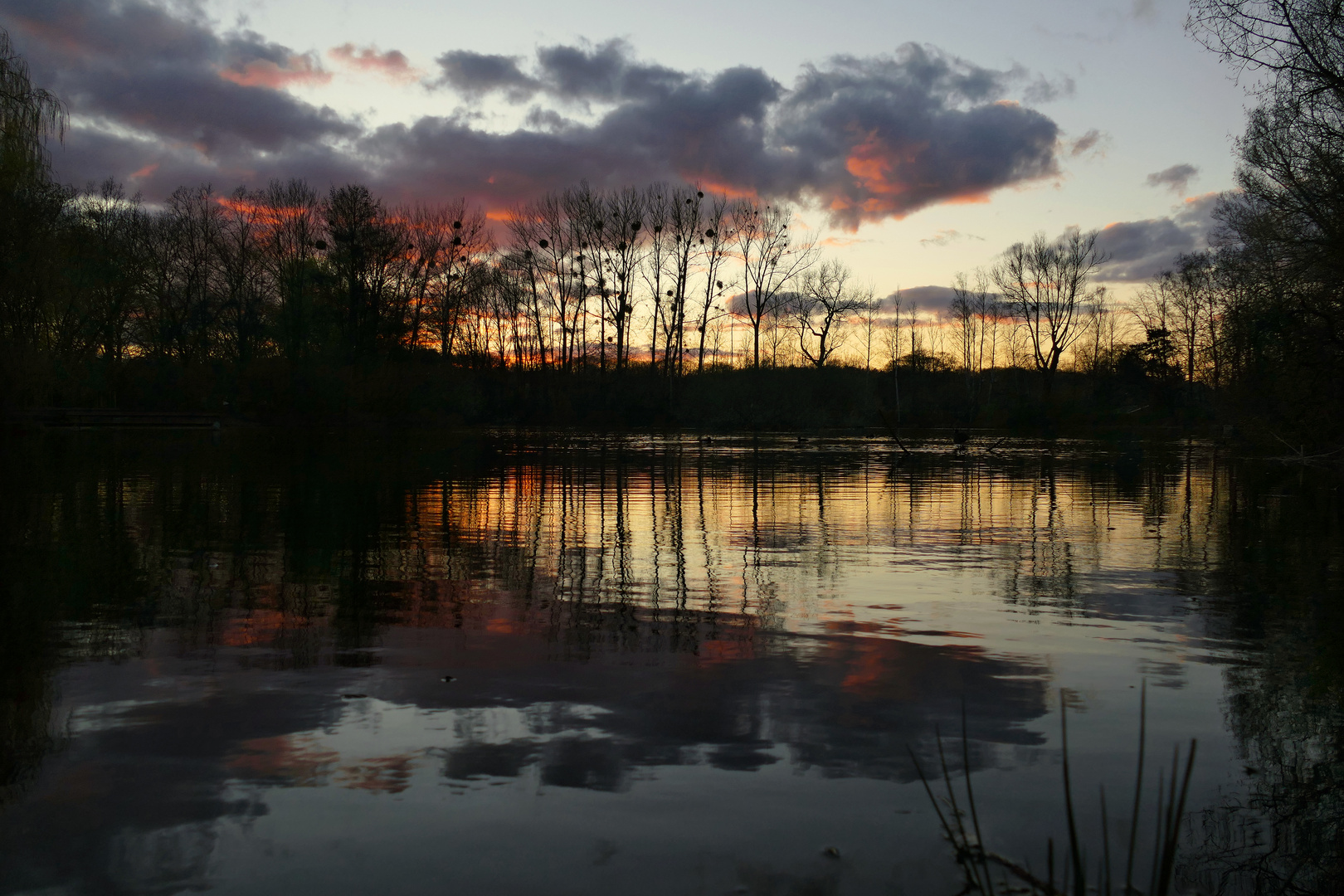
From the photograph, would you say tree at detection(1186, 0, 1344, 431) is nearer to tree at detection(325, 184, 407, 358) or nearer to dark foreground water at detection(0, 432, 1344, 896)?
dark foreground water at detection(0, 432, 1344, 896)

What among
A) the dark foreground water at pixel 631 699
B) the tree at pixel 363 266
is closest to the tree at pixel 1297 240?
the dark foreground water at pixel 631 699

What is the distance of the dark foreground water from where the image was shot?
3389 millimetres

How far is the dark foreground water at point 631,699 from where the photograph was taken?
3.39 metres

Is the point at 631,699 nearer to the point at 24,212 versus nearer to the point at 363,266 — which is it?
the point at 24,212

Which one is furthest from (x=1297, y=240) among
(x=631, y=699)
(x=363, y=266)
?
(x=363, y=266)

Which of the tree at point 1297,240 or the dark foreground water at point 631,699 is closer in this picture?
the dark foreground water at point 631,699

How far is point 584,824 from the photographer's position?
360cm

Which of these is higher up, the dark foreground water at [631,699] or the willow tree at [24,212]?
the willow tree at [24,212]

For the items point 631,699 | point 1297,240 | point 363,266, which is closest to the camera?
point 631,699

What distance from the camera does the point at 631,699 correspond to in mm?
5176

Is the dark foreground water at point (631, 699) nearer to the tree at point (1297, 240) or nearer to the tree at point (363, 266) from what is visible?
the tree at point (1297, 240)

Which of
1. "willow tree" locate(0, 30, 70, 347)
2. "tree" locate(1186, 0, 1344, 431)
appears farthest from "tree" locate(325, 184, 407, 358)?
"tree" locate(1186, 0, 1344, 431)

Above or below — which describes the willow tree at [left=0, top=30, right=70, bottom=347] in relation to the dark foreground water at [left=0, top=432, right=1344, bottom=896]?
above

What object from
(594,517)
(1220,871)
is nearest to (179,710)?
(1220,871)
